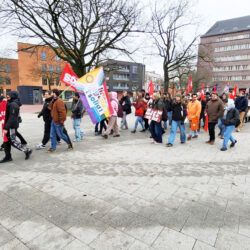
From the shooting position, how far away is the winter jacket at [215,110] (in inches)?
274

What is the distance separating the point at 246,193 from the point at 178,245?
2069 mm

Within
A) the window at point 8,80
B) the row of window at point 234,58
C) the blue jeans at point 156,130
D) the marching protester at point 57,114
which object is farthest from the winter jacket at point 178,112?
the row of window at point 234,58

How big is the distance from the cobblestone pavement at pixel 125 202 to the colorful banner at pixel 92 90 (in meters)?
1.45

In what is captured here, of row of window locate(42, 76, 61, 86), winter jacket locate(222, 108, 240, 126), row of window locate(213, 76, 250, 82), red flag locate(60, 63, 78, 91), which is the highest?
row of window locate(213, 76, 250, 82)

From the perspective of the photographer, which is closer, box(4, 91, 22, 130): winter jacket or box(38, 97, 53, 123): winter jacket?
box(4, 91, 22, 130): winter jacket

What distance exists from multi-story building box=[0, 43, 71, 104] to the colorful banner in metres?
28.2

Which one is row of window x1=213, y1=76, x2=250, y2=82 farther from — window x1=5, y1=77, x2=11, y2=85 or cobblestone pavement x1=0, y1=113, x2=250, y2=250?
cobblestone pavement x1=0, y1=113, x2=250, y2=250

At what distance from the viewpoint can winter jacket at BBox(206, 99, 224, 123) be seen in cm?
695

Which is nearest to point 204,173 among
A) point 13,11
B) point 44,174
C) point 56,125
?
point 44,174

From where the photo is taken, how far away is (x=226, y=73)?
227ft

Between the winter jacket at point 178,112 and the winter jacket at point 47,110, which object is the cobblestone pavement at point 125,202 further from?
the winter jacket at point 178,112

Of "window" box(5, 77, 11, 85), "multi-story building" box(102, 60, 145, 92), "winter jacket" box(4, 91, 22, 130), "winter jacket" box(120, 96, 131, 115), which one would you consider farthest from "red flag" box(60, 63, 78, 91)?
"multi-story building" box(102, 60, 145, 92)

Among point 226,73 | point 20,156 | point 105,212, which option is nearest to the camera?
point 105,212

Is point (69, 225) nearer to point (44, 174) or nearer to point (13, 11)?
point (44, 174)
